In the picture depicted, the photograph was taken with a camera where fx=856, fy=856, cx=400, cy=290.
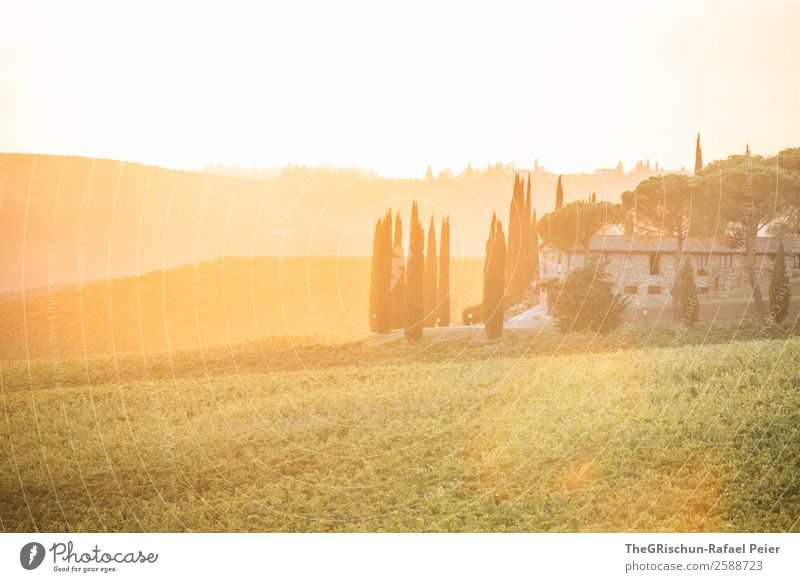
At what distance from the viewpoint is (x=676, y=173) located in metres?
11.8

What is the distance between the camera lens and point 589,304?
12.2 meters

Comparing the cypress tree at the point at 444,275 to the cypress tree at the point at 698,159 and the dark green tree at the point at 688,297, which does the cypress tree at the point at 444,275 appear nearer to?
the dark green tree at the point at 688,297

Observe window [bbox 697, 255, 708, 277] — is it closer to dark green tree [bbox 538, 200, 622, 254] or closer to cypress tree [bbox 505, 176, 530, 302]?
dark green tree [bbox 538, 200, 622, 254]

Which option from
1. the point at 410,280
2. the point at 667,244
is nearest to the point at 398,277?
the point at 410,280

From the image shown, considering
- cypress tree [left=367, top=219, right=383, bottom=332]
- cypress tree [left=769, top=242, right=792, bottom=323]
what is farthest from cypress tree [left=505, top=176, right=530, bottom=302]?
cypress tree [left=769, top=242, right=792, bottom=323]

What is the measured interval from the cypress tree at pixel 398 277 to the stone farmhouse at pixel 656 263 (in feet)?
6.52

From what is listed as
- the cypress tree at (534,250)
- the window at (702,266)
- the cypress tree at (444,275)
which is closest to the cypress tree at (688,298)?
the window at (702,266)

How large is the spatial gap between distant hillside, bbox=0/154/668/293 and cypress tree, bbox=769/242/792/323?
7.29ft

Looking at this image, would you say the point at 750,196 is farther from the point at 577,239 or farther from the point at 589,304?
the point at 589,304

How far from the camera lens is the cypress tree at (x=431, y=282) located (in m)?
12.3

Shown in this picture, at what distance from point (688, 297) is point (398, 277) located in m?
4.10

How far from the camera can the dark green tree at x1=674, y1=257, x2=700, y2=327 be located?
39.4 feet
